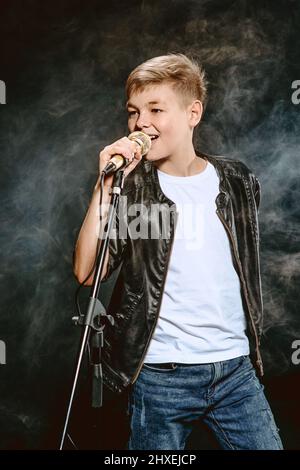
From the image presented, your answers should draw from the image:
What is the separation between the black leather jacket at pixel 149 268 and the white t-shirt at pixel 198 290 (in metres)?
0.03

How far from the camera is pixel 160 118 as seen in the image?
78.1 inches

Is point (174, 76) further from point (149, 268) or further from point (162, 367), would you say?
point (162, 367)

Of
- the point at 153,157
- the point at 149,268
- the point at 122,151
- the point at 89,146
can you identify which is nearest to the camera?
the point at 122,151

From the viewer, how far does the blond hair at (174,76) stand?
2.06m

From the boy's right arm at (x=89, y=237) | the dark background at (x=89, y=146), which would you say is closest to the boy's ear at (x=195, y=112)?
the dark background at (x=89, y=146)

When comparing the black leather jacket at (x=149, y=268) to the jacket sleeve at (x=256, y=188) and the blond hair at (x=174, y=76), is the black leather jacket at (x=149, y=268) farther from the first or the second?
the blond hair at (x=174, y=76)

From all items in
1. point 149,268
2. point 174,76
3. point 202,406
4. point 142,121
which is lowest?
point 202,406

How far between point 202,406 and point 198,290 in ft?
1.29

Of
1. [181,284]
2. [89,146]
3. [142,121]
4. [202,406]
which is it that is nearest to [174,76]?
[142,121]

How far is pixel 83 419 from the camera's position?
2305 mm

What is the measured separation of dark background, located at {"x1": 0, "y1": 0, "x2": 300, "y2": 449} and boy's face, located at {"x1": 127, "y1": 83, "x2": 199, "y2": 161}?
282mm

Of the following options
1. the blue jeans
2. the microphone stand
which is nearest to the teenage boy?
the blue jeans
